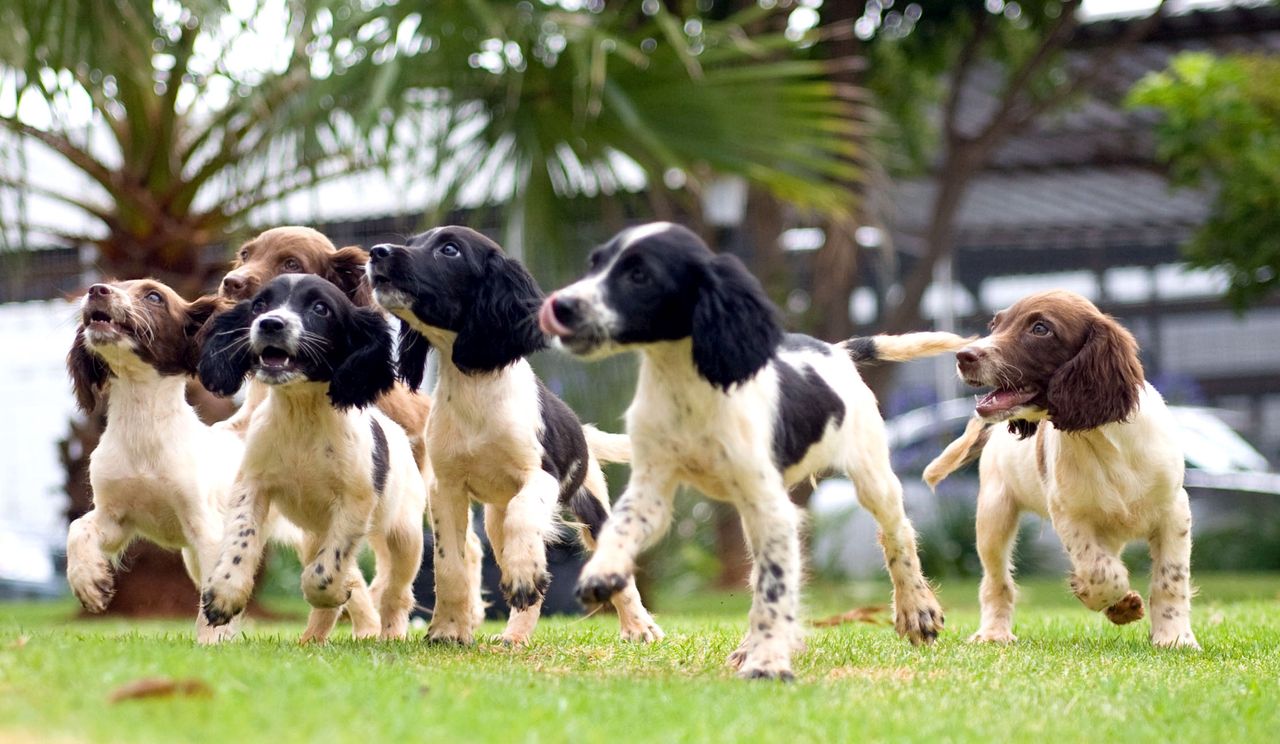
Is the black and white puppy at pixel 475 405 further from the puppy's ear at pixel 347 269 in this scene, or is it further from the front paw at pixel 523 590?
the puppy's ear at pixel 347 269

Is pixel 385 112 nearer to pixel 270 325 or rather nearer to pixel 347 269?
pixel 347 269

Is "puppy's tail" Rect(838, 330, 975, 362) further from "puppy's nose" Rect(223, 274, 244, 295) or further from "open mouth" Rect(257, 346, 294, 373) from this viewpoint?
"puppy's nose" Rect(223, 274, 244, 295)

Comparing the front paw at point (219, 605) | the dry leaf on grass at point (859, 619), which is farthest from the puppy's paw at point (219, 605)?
the dry leaf on grass at point (859, 619)

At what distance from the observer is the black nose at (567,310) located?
4.43 m

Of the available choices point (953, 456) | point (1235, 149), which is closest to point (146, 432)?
point (953, 456)

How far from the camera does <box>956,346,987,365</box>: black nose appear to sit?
5.76m

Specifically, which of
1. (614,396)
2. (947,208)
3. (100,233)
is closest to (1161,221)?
(947,208)

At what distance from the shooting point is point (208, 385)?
5.47 metres

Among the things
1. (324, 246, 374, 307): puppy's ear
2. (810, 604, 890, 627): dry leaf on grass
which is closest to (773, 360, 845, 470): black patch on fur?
(324, 246, 374, 307): puppy's ear

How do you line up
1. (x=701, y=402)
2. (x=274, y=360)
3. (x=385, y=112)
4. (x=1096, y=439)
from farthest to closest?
(x=385, y=112) → (x=1096, y=439) → (x=274, y=360) → (x=701, y=402)

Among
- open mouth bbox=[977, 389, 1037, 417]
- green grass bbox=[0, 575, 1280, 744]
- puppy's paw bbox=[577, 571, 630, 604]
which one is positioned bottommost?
green grass bbox=[0, 575, 1280, 744]

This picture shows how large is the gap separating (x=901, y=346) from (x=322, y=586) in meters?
2.37

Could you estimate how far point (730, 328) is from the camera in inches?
175

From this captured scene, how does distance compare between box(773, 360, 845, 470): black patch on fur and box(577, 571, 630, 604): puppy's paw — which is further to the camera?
box(773, 360, 845, 470): black patch on fur
